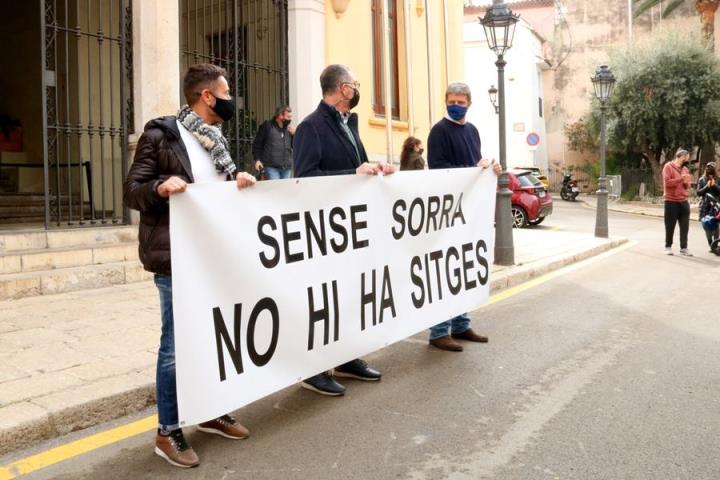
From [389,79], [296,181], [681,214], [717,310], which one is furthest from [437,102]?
[296,181]

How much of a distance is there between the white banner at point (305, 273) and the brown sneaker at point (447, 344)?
25 cm

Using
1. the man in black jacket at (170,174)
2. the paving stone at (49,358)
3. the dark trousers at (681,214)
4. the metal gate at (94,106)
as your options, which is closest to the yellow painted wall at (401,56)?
the metal gate at (94,106)

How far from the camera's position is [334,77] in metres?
4.55

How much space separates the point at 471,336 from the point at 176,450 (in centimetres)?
312

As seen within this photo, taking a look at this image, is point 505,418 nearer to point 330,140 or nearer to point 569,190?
point 330,140

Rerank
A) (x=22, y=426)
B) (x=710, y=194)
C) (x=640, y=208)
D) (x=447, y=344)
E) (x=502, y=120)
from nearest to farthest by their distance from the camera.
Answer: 1. (x=22, y=426)
2. (x=447, y=344)
3. (x=502, y=120)
4. (x=710, y=194)
5. (x=640, y=208)

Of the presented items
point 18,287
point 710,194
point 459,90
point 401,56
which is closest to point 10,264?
point 18,287

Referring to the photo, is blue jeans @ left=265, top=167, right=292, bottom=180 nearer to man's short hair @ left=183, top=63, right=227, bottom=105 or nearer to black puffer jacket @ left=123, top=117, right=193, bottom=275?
man's short hair @ left=183, top=63, right=227, bottom=105

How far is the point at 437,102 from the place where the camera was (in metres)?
14.9

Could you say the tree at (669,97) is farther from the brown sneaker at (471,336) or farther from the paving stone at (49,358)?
the paving stone at (49,358)

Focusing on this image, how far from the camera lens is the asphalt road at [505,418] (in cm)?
341

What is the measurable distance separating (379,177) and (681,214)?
9.80 metres

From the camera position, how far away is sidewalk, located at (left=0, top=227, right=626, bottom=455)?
3.86 m

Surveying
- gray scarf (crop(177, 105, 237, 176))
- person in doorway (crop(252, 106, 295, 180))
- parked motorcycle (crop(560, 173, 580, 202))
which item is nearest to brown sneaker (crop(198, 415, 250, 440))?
gray scarf (crop(177, 105, 237, 176))
